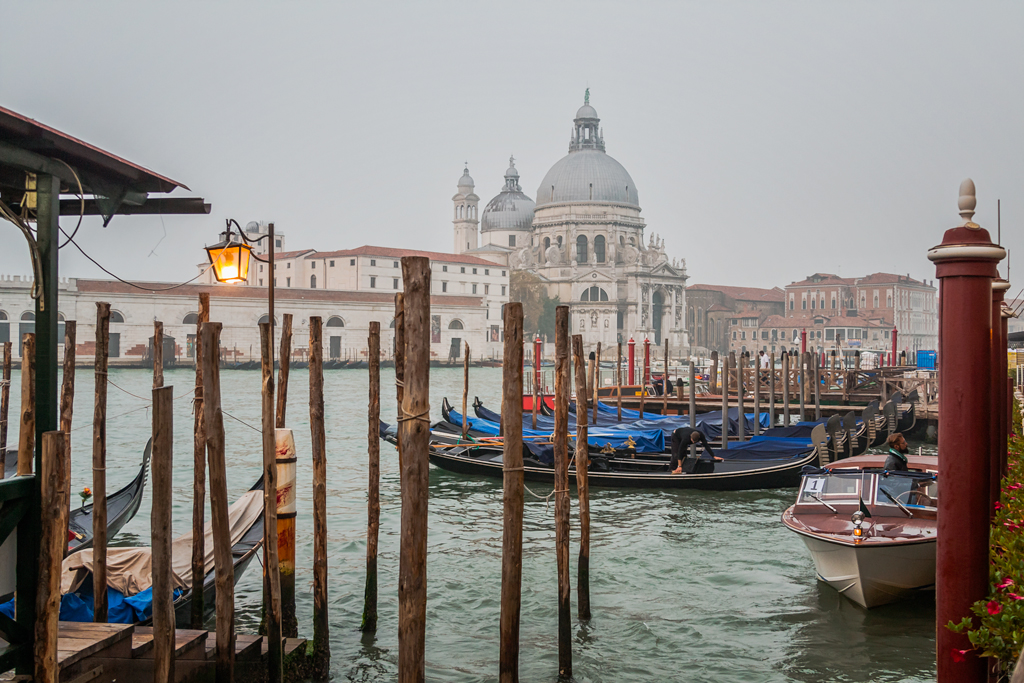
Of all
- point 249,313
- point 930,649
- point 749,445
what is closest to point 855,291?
point 249,313

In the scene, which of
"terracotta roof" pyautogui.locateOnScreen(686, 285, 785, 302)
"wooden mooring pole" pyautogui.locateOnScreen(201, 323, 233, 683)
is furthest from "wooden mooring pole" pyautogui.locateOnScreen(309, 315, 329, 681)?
"terracotta roof" pyautogui.locateOnScreen(686, 285, 785, 302)

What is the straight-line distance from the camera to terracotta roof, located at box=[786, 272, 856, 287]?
183 feet

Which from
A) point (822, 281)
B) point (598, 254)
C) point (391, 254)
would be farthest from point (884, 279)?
point (391, 254)

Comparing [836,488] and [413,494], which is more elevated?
[413,494]

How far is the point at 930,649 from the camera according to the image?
15.1 ft

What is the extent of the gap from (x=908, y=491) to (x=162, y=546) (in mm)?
4105

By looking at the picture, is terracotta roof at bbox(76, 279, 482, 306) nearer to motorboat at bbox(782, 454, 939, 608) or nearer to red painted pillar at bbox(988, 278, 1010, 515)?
motorboat at bbox(782, 454, 939, 608)

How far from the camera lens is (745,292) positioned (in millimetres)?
58688

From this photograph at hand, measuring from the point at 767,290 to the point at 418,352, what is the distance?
60.4 meters

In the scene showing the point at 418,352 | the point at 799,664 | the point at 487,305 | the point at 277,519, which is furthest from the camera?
the point at 487,305

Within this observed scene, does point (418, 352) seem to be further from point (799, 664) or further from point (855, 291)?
point (855, 291)

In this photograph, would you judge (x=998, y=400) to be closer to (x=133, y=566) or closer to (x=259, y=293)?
(x=133, y=566)

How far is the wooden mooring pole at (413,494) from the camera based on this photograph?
9.27 ft

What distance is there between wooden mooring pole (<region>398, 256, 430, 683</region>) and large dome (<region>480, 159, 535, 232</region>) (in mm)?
53661
